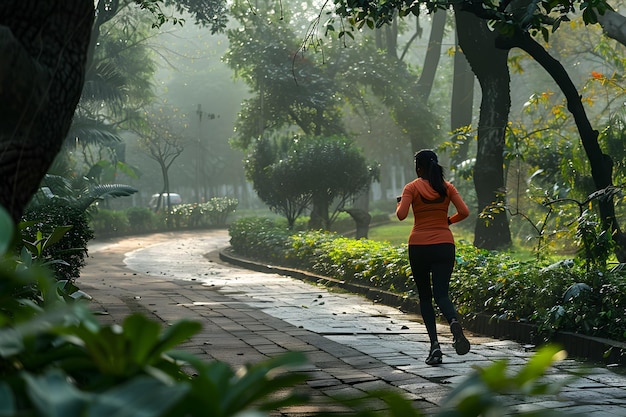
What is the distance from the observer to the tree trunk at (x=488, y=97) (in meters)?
16.2

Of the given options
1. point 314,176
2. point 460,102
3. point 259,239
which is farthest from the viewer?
point 460,102

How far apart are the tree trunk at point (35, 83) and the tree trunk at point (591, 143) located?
8299 millimetres

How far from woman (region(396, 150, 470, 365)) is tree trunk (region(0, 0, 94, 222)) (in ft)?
17.7

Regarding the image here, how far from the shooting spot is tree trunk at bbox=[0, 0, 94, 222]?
8.71 feet

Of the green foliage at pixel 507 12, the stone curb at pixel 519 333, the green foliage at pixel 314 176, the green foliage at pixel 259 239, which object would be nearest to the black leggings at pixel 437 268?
the stone curb at pixel 519 333

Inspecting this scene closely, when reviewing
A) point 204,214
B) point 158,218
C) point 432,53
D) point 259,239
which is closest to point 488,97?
point 259,239

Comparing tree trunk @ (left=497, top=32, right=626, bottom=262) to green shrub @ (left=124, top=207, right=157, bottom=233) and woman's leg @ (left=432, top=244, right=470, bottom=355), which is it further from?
green shrub @ (left=124, top=207, right=157, bottom=233)

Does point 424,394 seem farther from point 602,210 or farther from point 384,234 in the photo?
point 384,234

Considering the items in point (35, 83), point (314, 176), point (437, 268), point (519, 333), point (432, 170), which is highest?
point (314, 176)

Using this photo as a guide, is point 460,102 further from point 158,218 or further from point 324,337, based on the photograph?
point 324,337

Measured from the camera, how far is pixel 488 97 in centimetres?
1638

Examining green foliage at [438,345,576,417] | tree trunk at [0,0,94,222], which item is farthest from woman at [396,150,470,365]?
green foliage at [438,345,576,417]

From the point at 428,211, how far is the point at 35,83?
19.1 feet

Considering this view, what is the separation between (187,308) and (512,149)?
5912 mm
